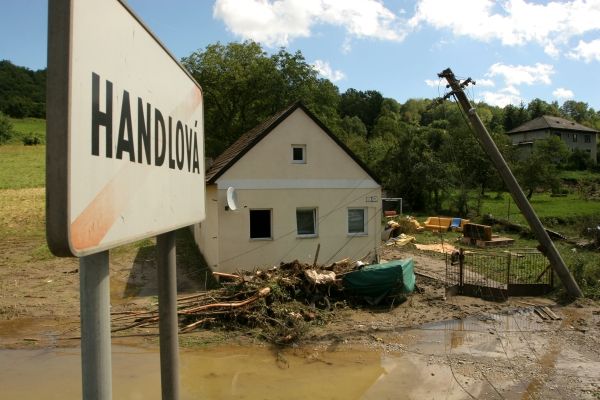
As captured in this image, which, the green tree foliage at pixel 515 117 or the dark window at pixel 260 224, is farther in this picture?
the green tree foliage at pixel 515 117

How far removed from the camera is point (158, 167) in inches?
67.6

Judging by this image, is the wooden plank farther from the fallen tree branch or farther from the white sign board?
the white sign board

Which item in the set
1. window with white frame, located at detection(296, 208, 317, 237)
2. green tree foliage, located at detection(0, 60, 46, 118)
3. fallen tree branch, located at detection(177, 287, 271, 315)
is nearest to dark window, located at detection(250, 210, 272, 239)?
window with white frame, located at detection(296, 208, 317, 237)

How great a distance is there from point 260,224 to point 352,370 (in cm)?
841

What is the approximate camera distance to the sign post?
1049 mm

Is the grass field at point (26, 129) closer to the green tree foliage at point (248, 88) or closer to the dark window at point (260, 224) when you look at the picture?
the green tree foliage at point (248, 88)

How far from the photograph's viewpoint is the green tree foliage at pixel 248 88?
112 ft

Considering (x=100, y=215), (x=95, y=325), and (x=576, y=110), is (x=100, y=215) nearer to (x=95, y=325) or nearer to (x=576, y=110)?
(x=95, y=325)

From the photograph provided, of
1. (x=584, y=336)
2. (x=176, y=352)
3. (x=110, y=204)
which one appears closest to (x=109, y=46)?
(x=110, y=204)

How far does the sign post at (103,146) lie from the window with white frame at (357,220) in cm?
1692

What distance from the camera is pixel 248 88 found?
34.9 metres

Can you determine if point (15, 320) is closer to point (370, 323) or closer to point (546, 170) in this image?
point (370, 323)

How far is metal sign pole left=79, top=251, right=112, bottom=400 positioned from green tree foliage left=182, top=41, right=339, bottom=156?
32514 mm

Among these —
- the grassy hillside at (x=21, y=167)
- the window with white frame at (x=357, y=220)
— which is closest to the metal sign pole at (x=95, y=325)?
the window with white frame at (x=357, y=220)
